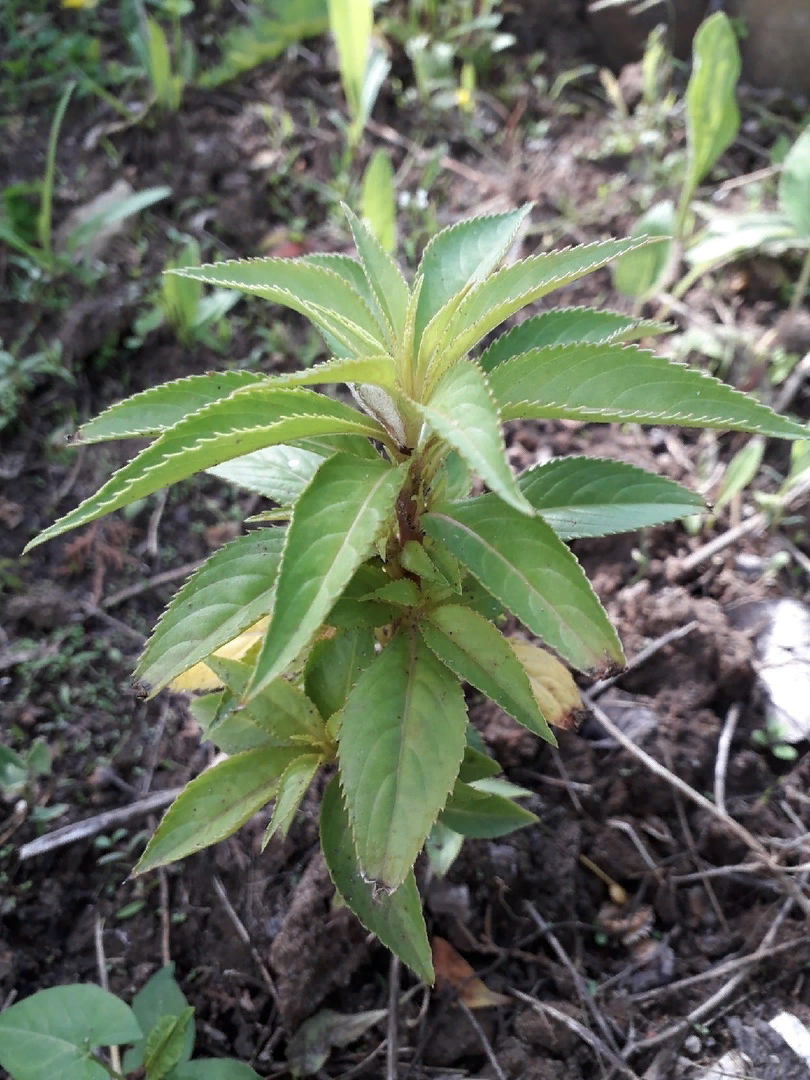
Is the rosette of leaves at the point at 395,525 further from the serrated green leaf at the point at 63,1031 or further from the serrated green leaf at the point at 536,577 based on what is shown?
the serrated green leaf at the point at 63,1031

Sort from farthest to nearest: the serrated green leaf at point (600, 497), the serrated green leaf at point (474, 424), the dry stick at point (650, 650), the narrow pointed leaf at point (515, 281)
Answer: the dry stick at point (650, 650), the serrated green leaf at point (600, 497), the narrow pointed leaf at point (515, 281), the serrated green leaf at point (474, 424)

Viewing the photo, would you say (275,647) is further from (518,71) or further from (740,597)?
(518,71)

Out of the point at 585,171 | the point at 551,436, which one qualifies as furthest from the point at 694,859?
the point at 585,171

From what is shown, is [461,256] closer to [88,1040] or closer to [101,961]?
[88,1040]

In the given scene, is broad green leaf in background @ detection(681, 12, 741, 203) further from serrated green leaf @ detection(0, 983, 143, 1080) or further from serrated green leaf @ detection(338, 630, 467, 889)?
serrated green leaf @ detection(0, 983, 143, 1080)

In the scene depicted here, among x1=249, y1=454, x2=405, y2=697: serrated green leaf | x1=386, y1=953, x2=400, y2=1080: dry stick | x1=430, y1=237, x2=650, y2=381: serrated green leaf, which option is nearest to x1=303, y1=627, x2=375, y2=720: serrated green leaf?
x1=249, y1=454, x2=405, y2=697: serrated green leaf

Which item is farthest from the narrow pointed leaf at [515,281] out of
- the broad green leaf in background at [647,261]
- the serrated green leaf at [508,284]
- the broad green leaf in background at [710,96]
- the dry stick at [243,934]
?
the broad green leaf in background at [710,96]
